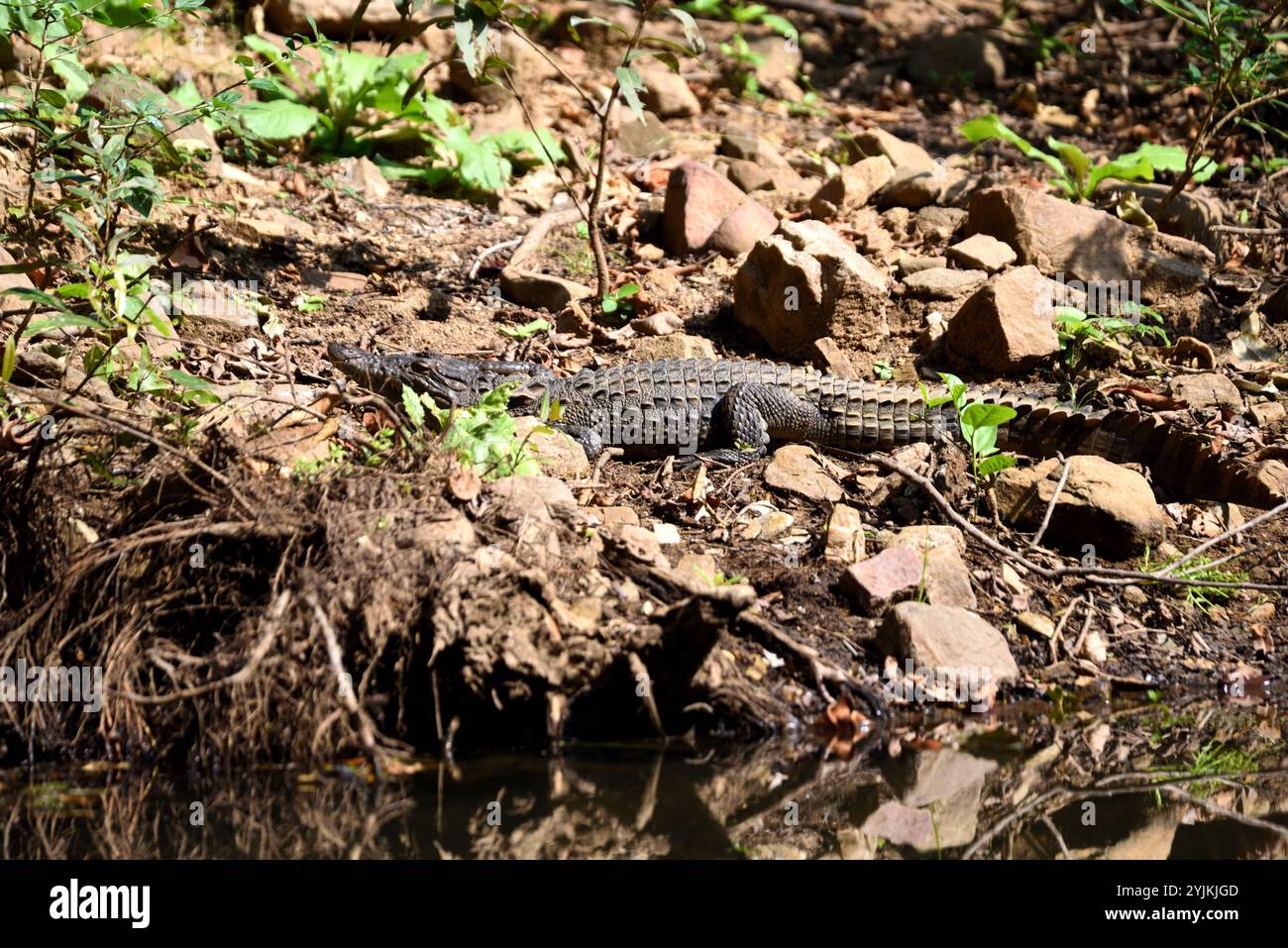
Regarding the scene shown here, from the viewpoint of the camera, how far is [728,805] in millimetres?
3346

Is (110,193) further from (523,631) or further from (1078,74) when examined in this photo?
(1078,74)

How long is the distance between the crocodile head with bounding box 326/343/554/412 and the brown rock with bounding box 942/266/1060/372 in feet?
7.55

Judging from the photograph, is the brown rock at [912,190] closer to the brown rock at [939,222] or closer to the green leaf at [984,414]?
the brown rock at [939,222]

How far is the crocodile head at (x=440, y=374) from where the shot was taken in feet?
19.1

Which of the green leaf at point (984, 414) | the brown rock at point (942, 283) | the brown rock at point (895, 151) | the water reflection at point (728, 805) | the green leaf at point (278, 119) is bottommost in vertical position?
the water reflection at point (728, 805)

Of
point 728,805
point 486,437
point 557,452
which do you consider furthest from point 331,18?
point 728,805

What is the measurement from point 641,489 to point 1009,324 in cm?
223

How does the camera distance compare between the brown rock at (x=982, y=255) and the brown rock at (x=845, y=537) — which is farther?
the brown rock at (x=982, y=255)

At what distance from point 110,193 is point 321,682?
2.12m

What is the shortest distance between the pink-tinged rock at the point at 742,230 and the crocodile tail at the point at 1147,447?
2.03m

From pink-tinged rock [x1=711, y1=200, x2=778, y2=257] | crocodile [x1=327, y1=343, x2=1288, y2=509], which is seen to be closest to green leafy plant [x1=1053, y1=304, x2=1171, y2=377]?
crocodile [x1=327, y1=343, x2=1288, y2=509]

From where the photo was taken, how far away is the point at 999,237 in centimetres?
702

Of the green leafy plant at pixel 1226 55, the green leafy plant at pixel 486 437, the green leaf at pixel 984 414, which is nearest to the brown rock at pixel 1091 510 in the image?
the green leaf at pixel 984 414

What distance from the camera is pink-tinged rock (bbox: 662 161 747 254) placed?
727 cm
